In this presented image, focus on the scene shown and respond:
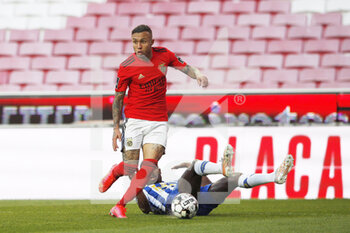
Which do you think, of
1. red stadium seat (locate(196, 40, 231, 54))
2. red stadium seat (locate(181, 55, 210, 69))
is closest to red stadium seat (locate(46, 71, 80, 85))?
red stadium seat (locate(181, 55, 210, 69))

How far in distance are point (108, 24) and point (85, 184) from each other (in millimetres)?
6746

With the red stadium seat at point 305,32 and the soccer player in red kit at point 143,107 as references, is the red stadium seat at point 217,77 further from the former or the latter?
the soccer player in red kit at point 143,107

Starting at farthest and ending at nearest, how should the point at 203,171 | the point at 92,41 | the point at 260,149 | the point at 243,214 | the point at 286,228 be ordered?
the point at 92,41
the point at 260,149
the point at 243,214
the point at 203,171
the point at 286,228

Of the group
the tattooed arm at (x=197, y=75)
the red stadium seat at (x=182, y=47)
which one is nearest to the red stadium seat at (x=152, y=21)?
the red stadium seat at (x=182, y=47)

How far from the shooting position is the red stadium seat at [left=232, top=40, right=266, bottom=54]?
14.3 meters

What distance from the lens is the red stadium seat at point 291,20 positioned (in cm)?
1466

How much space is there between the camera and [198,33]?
14945 mm

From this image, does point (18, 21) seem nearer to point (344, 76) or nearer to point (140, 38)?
point (344, 76)

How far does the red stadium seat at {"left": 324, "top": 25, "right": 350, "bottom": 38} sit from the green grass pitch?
21.0 feet

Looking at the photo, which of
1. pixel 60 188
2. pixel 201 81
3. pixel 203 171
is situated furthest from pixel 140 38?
pixel 60 188

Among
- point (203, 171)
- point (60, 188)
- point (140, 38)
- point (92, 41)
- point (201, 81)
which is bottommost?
point (60, 188)

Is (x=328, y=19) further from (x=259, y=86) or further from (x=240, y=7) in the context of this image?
(x=259, y=86)

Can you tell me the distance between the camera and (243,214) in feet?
22.7

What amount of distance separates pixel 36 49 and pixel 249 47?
5266 millimetres
